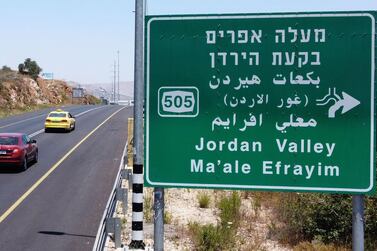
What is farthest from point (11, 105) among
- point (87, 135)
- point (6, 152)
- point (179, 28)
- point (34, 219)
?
point (179, 28)

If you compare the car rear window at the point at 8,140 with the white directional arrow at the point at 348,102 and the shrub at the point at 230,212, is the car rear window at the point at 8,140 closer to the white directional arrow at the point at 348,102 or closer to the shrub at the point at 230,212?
the shrub at the point at 230,212

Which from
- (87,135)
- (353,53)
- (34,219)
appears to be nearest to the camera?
(353,53)

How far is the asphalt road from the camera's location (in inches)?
512

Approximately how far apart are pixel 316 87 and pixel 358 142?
2.01ft

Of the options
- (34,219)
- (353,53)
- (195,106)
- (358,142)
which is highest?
(353,53)

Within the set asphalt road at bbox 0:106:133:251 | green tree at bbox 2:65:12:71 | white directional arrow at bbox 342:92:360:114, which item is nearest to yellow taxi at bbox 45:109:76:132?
asphalt road at bbox 0:106:133:251

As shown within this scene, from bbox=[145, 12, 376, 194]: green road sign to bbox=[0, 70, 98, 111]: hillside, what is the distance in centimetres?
7136

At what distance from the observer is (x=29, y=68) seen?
103875mm

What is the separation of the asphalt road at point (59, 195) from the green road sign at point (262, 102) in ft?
26.4

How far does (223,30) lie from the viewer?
15.7 ft

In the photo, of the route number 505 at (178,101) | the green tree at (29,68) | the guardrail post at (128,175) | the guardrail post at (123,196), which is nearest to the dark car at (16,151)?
the guardrail post at (128,175)

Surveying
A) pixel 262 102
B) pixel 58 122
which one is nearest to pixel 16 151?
pixel 58 122

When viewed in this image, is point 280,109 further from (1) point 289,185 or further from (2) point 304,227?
(2) point 304,227

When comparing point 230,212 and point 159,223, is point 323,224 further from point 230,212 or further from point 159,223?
point 159,223
